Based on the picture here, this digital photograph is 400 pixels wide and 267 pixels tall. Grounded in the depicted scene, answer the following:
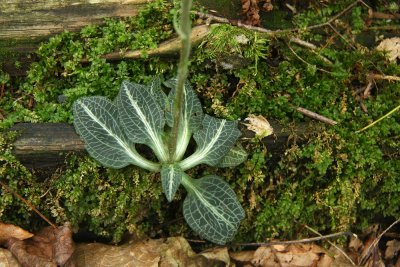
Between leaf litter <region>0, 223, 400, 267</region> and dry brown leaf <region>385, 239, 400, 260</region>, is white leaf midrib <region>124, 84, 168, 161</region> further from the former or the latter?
dry brown leaf <region>385, 239, 400, 260</region>

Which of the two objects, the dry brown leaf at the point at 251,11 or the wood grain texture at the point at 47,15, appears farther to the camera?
the dry brown leaf at the point at 251,11

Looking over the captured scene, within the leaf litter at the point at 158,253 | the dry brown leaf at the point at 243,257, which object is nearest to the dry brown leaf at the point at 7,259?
the leaf litter at the point at 158,253

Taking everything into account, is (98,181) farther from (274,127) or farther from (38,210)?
(274,127)

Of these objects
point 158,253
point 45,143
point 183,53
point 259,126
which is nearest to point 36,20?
point 45,143

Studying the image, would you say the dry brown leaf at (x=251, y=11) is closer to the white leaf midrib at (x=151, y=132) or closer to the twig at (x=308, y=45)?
the twig at (x=308, y=45)

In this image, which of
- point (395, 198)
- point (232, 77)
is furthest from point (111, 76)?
point (395, 198)

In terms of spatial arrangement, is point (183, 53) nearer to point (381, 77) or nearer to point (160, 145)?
point (160, 145)
